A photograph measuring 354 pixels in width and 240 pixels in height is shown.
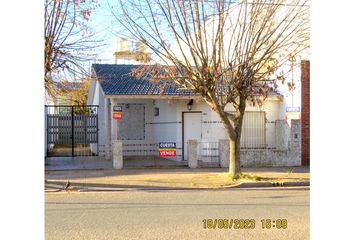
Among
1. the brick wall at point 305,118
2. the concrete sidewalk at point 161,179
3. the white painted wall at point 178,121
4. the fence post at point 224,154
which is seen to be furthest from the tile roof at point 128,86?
the concrete sidewalk at point 161,179

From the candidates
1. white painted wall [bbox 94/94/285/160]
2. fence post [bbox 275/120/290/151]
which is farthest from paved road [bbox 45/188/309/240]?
white painted wall [bbox 94/94/285/160]

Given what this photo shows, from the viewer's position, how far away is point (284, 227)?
25.7 feet

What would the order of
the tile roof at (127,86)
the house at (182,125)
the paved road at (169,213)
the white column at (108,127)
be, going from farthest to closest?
the white column at (108,127) < the tile roof at (127,86) < the house at (182,125) < the paved road at (169,213)

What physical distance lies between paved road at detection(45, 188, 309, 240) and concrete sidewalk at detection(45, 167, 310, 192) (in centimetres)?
78

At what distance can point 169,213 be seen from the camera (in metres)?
8.95

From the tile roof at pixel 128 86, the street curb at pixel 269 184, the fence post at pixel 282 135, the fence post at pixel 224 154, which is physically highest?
the tile roof at pixel 128 86

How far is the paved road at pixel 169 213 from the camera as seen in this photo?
24.1 feet

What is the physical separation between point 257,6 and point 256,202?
600 cm

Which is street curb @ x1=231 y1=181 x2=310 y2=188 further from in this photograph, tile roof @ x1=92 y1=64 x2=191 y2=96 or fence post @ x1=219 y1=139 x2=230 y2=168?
tile roof @ x1=92 y1=64 x2=191 y2=96
